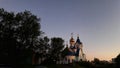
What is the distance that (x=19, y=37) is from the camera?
176ft

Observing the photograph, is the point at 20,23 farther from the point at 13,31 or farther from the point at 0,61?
the point at 0,61

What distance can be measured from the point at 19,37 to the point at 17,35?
2.83 feet

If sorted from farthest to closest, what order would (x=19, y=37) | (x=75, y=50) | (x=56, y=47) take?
(x=75, y=50) < (x=56, y=47) < (x=19, y=37)

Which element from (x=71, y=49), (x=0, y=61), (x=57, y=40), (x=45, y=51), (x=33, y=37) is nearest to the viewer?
(x=0, y=61)

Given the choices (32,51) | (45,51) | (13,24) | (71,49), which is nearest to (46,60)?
(45,51)

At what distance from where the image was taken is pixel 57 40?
238 ft

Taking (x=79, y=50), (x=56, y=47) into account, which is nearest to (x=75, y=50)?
(x=79, y=50)

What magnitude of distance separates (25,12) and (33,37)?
6.12m

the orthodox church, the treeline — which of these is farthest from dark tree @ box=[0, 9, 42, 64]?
the orthodox church

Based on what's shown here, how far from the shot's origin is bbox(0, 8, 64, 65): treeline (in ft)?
170

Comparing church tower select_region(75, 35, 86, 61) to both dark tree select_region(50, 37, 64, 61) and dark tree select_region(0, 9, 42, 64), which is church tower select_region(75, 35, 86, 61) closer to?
dark tree select_region(50, 37, 64, 61)

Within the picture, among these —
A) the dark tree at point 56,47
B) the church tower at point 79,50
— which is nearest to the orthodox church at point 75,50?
the church tower at point 79,50

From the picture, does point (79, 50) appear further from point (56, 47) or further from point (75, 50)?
point (56, 47)

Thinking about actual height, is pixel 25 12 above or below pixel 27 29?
above
